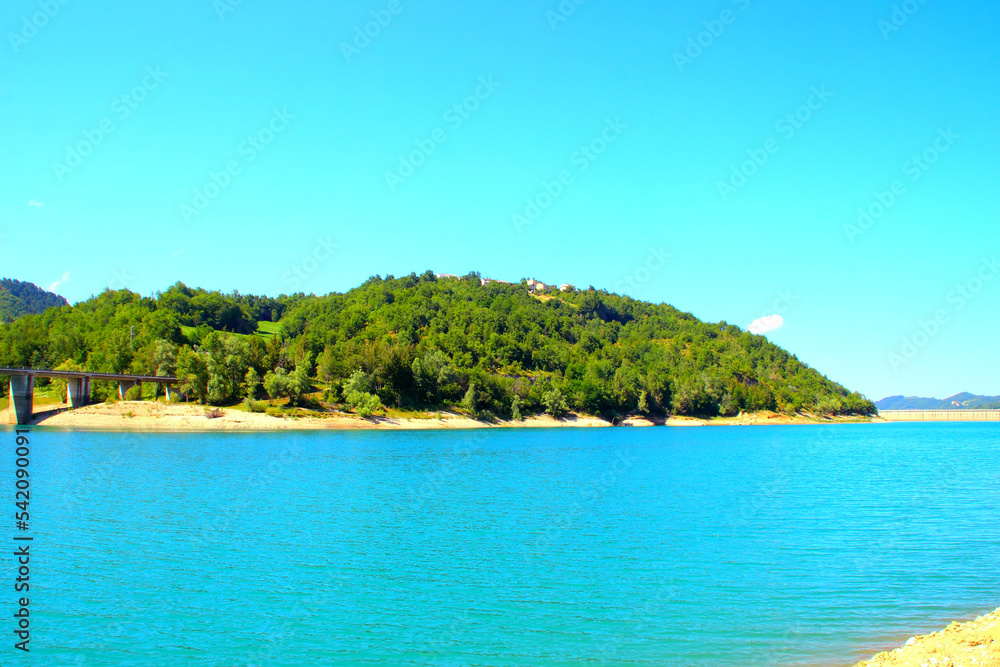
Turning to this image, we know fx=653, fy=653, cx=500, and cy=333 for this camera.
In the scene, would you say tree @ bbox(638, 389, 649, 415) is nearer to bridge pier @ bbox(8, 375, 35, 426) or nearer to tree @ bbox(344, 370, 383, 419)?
tree @ bbox(344, 370, 383, 419)

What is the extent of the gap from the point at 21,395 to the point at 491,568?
297 ft

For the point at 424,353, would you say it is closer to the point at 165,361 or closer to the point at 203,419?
the point at 203,419

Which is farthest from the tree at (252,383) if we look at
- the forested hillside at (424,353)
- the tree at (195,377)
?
the tree at (195,377)

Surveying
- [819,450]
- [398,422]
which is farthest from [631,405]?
[819,450]

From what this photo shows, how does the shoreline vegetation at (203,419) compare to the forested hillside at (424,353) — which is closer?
the shoreline vegetation at (203,419)

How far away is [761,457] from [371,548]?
4452cm

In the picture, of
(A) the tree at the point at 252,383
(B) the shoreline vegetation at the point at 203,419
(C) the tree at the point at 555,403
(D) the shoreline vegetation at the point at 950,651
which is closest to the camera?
(D) the shoreline vegetation at the point at 950,651

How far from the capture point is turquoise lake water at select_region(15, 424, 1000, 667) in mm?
12719

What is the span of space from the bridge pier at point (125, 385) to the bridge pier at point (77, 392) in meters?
4.21

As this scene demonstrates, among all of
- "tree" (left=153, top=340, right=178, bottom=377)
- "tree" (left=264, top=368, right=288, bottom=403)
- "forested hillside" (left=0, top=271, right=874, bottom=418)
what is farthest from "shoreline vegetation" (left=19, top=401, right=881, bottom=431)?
"tree" (left=153, top=340, right=178, bottom=377)

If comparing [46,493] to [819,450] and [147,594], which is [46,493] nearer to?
[147,594]

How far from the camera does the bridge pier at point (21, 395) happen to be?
84.3 meters

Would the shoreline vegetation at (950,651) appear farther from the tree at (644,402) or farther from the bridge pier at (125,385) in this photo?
the tree at (644,402)

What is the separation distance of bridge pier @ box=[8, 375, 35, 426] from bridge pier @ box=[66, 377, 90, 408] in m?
5.33
